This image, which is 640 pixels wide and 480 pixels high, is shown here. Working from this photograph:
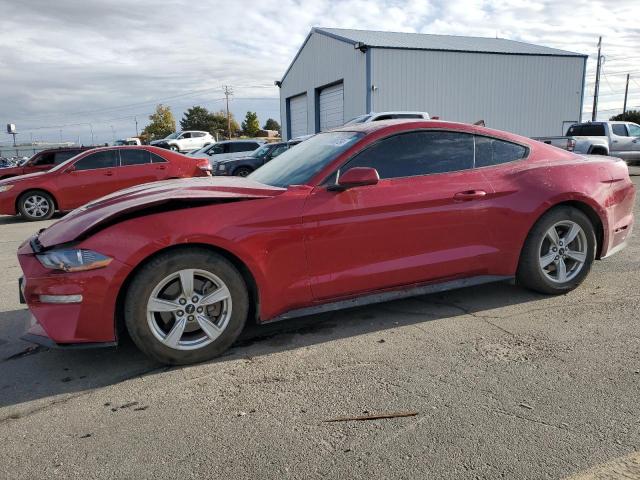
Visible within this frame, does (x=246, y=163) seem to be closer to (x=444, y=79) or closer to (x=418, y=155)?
(x=418, y=155)

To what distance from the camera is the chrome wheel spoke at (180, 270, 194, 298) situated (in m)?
3.22

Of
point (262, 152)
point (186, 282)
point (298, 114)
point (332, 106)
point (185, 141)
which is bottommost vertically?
point (186, 282)

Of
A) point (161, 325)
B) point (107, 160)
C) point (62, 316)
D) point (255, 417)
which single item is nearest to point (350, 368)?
point (255, 417)

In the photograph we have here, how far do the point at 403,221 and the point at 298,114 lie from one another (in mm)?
33937

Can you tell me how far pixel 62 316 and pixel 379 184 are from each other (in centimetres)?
226

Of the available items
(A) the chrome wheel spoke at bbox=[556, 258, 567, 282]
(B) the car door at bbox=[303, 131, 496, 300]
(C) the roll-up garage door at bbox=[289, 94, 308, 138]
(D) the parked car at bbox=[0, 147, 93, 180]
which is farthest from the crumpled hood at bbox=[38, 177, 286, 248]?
(C) the roll-up garage door at bbox=[289, 94, 308, 138]

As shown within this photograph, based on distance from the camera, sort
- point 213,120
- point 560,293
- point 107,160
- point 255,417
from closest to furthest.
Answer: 1. point 255,417
2. point 560,293
3. point 107,160
4. point 213,120

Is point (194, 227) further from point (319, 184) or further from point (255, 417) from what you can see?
point (255, 417)

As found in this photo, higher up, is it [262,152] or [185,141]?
[185,141]

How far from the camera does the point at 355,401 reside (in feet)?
9.20

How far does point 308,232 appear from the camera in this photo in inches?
137

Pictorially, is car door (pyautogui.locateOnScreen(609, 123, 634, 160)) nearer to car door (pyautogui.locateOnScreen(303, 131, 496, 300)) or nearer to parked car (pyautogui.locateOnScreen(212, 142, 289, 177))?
parked car (pyautogui.locateOnScreen(212, 142, 289, 177))

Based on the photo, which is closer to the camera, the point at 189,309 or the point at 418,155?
the point at 189,309

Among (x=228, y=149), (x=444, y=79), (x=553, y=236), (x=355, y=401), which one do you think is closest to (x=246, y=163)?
(x=228, y=149)
